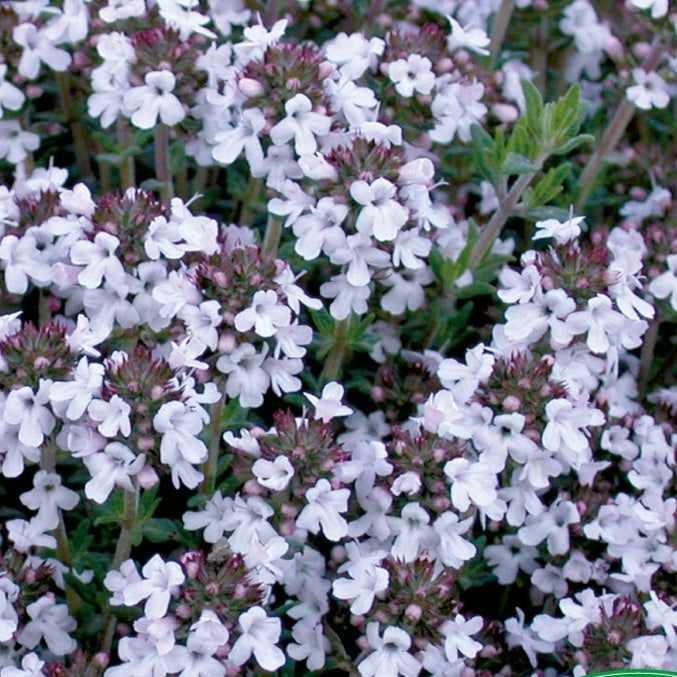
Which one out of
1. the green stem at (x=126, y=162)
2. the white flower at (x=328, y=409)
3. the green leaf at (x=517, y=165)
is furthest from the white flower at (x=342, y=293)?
the green stem at (x=126, y=162)

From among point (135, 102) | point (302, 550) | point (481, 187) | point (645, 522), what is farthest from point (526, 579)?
point (135, 102)

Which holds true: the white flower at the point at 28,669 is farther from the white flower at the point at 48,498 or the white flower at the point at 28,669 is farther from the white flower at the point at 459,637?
the white flower at the point at 459,637

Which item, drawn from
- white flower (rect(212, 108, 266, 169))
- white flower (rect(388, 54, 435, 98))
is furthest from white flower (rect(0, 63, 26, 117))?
white flower (rect(388, 54, 435, 98))

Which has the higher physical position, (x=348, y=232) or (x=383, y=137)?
(x=383, y=137)

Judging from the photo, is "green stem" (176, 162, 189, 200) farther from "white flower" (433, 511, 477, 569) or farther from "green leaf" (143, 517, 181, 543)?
"white flower" (433, 511, 477, 569)

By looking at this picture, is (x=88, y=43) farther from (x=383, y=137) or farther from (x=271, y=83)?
(x=383, y=137)

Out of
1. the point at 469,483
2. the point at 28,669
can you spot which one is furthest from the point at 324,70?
the point at 28,669

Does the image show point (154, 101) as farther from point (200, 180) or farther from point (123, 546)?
point (123, 546)
